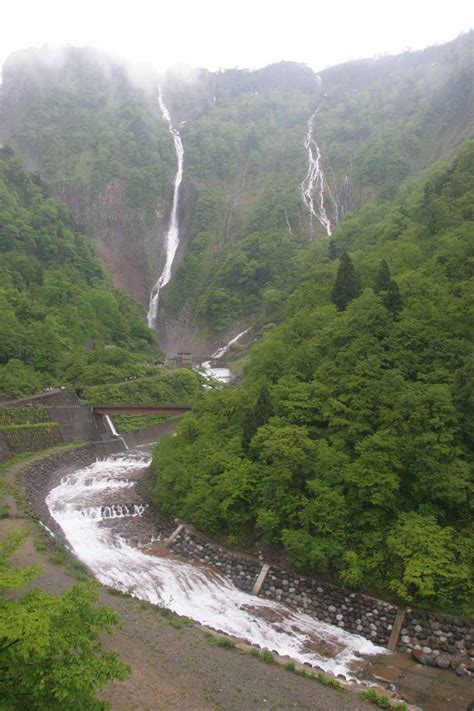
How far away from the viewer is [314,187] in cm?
10569

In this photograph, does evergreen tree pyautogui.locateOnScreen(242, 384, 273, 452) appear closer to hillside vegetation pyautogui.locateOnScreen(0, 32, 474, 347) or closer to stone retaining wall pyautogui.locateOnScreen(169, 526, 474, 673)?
stone retaining wall pyautogui.locateOnScreen(169, 526, 474, 673)

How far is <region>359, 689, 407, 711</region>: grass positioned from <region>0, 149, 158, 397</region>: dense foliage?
38.7 metres

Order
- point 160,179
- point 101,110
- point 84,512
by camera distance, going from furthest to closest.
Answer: point 101,110 < point 160,179 < point 84,512

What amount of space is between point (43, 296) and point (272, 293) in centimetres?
3000

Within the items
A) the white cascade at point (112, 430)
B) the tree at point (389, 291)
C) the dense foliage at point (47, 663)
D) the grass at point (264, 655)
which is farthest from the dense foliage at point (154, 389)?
the dense foliage at point (47, 663)

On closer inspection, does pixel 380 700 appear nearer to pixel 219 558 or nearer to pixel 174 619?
pixel 174 619

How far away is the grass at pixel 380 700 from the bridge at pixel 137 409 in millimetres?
33976

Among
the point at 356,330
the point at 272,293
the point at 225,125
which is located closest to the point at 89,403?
the point at 356,330

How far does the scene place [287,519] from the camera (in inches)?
818

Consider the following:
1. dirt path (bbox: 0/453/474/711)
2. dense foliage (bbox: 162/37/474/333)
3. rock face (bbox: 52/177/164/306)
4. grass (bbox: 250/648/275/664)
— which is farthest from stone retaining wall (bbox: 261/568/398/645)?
rock face (bbox: 52/177/164/306)

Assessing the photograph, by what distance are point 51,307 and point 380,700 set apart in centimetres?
5761

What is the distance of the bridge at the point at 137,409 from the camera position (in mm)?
46094

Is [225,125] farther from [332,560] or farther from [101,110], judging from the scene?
[332,560]

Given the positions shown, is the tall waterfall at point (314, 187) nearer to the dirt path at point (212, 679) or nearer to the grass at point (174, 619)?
the grass at point (174, 619)
